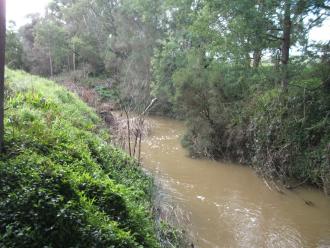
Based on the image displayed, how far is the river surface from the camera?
22.3 feet

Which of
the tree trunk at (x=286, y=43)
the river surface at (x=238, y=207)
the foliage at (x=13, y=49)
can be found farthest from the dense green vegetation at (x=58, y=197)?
the foliage at (x=13, y=49)

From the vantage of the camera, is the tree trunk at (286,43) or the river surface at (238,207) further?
the tree trunk at (286,43)

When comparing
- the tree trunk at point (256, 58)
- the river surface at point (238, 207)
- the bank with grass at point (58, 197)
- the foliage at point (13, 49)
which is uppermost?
the foliage at point (13, 49)

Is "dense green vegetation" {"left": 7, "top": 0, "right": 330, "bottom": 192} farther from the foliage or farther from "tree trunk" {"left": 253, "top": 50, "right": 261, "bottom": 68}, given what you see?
the foliage

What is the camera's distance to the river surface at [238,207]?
267 inches

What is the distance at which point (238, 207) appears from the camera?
8.28 metres

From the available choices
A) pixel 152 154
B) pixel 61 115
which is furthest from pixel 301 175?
pixel 61 115

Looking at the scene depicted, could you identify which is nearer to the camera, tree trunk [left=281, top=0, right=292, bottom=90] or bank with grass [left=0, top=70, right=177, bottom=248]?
A: bank with grass [left=0, top=70, right=177, bottom=248]

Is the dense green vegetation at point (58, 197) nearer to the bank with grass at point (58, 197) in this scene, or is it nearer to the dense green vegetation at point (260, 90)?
the bank with grass at point (58, 197)

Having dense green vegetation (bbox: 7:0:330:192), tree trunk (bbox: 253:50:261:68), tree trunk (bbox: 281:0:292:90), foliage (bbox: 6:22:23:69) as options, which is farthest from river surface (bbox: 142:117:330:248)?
foliage (bbox: 6:22:23:69)

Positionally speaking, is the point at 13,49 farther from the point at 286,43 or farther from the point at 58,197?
the point at 58,197

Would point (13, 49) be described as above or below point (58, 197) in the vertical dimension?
above

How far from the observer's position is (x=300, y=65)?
10117 mm

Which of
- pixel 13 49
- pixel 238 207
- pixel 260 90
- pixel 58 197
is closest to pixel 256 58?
pixel 260 90
